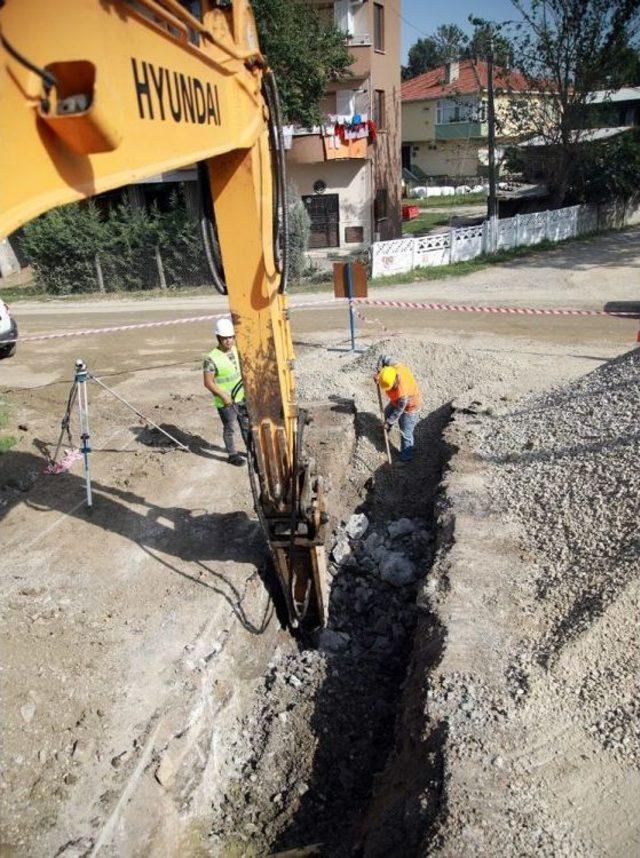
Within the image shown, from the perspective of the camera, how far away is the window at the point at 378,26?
26.2 meters

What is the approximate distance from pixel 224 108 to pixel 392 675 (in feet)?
15.3

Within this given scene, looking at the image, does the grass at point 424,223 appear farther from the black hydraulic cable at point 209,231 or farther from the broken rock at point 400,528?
the black hydraulic cable at point 209,231

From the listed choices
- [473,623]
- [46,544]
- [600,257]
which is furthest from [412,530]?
[600,257]

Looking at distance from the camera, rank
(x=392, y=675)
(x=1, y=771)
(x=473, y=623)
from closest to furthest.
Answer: (x=1, y=771) < (x=473, y=623) < (x=392, y=675)

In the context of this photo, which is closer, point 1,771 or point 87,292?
point 1,771

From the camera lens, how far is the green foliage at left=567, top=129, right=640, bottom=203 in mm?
26500

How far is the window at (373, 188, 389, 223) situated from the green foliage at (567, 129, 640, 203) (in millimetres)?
7486

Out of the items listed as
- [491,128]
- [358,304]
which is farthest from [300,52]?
[358,304]

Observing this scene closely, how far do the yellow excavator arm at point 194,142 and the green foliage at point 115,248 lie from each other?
18940mm

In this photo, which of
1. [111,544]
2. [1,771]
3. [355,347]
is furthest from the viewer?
[355,347]

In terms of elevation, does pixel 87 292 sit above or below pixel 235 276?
below

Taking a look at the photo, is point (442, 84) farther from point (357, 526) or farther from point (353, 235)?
point (357, 526)

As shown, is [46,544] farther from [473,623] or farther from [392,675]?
[473,623]

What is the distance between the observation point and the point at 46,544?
6.95 m
